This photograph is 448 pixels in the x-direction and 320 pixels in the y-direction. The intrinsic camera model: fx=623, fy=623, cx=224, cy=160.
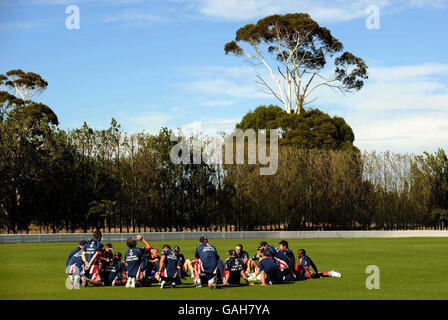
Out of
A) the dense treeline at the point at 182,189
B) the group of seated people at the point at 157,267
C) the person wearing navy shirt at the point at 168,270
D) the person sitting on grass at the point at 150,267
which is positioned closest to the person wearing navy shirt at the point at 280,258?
the group of seated people at the point at 157,267

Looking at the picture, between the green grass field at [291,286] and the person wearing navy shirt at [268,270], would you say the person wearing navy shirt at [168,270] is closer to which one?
the green grass field at [291,286]

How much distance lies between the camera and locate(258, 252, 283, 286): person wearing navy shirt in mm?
18391

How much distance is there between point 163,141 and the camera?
5075 centimetres

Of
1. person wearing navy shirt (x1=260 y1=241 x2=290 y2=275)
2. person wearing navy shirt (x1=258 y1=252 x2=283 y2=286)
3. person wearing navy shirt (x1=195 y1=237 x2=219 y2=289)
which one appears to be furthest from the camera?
person wearing navy shirt (x1=260 y1=241 x2=290 y2=275)

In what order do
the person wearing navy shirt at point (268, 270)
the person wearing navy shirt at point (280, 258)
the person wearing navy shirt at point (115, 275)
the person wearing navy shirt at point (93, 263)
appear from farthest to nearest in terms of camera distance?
1. the person wearing navy shirt at point (280, 258)
2. the person wearing navy shirt at point (268, 270)
3. the person wearing navy shirt at point (115, 275)
4. the person wearing navy shirt at point (93, 263)

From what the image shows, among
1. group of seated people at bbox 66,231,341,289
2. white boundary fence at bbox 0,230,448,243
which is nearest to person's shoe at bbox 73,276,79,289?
group of seated people at bbox 66,231,341,289

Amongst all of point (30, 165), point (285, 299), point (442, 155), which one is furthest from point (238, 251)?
point (442, 155)

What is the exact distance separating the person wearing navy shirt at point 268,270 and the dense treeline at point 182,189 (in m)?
29.4

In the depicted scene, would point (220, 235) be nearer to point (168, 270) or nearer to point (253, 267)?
point (253, 267)

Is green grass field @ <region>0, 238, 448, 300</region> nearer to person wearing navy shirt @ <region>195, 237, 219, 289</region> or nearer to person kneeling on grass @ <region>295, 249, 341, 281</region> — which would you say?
person wearing navy shirt @ <region>195, 237, 219, 289</region>

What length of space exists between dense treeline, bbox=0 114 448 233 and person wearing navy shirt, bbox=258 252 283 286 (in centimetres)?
2936

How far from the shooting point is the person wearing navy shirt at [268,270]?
18391mm

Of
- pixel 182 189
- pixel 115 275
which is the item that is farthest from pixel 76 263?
pixel 182 189

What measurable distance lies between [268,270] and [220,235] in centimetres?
2784
